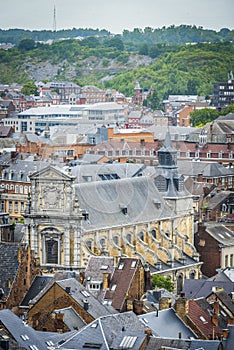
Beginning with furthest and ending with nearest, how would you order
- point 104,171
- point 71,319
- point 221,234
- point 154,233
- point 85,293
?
1. point 104,171
2. point 221,234
3. point 154,233
4. point 85,293
5. point 71,319

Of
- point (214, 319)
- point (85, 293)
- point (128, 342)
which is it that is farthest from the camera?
point (85, 293)

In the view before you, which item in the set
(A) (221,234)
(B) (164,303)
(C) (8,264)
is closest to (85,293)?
(B) (164,303)

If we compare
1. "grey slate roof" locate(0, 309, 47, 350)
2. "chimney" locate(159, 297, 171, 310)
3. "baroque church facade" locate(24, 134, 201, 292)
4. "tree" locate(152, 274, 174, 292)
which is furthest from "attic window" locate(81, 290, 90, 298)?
"baroque church facade" locate(24, 134, 201, 292)

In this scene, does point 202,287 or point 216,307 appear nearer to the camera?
point 216,307

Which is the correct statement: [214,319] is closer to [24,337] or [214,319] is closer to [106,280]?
[106,280]

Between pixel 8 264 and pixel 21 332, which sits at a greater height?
pixel 8 264

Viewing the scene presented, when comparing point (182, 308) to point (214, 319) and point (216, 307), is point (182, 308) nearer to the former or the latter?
point (214, 319)

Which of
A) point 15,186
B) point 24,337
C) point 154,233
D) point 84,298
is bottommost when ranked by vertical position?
point 15,186
